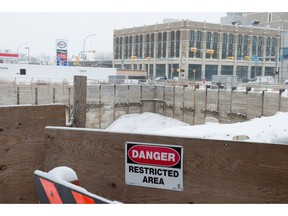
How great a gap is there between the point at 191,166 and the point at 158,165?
0.28 metres

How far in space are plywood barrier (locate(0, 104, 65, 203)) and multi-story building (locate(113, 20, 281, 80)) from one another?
7932 centimetres

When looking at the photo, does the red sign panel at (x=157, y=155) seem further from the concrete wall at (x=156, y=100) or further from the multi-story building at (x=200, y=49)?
the multi-story building at (x=200, y=49)

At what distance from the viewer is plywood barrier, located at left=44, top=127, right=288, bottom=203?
3.14 metres

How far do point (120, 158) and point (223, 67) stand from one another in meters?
93.3

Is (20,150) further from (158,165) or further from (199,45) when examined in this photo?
(199,45)

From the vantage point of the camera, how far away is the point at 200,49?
88562 mm

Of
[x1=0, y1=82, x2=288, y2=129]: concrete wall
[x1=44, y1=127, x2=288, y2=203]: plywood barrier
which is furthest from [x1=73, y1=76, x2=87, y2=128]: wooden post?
[x1=0, y1=82, x2=288, y2=129]: concrete wall

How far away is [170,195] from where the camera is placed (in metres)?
3.39

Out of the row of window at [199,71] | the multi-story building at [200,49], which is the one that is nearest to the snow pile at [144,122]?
the multi-story building at [200,49]

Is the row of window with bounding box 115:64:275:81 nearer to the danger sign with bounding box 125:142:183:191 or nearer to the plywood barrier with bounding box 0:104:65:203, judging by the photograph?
the plywood barrier with bounding box 0:104:65:203

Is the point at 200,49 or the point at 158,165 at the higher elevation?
the point at 200,49

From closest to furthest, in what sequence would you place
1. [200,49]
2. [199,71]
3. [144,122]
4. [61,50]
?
[144,122] < [61,50] < [200,49] < [199,71]

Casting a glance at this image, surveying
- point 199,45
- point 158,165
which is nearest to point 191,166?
point 158,165

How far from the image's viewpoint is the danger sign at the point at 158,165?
335cm
